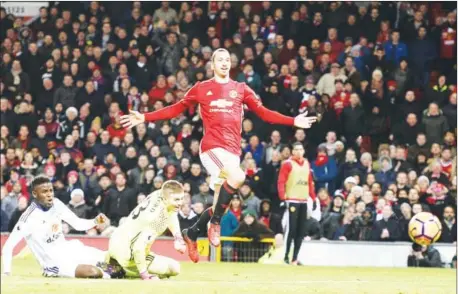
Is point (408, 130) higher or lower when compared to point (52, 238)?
higher

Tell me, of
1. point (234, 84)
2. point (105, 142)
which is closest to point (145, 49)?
point (105, 142)

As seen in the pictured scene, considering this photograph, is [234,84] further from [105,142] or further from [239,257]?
[105,142]

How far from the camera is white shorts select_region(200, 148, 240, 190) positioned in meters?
15.8

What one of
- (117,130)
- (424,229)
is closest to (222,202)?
(424,229)

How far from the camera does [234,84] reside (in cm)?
1611

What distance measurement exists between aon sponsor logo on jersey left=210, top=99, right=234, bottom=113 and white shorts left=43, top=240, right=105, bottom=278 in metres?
2.50

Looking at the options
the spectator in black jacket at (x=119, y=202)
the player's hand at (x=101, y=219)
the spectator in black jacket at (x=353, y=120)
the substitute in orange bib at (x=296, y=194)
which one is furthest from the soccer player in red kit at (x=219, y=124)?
the spectator in black jacket at (x=353, y=120)

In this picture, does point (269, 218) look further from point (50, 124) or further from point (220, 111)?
point (220, 111)

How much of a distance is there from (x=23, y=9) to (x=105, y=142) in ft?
22.3

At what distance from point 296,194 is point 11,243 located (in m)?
7.92

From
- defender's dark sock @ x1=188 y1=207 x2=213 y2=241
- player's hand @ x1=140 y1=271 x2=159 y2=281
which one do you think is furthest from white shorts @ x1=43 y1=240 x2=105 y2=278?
defender's dark sock @ x1=188 y1=207 x2=213 y2=241

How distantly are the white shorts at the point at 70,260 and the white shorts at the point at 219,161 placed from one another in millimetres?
1937

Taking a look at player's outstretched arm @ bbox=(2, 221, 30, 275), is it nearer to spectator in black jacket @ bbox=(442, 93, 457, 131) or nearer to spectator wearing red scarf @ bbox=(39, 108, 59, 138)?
spectator wearing red scarf @ bbox=(39, 108, 59, 138)

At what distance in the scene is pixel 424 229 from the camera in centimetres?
2122
